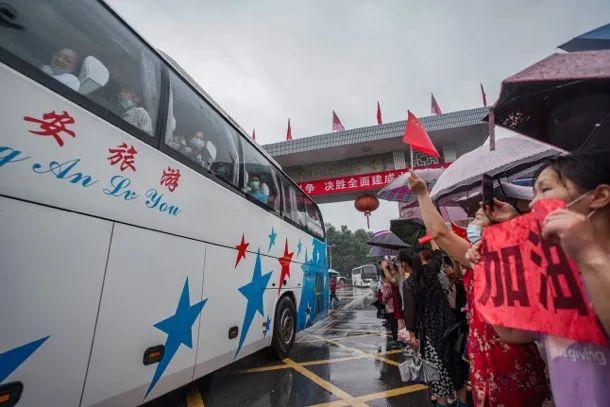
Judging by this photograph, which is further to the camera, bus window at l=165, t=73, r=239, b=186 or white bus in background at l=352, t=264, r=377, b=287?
white bus in background at l=352, t=264, r=377, b=287

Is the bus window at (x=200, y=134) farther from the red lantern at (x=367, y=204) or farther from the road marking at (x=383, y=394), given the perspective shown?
the red lantern at (x=367, y=204)

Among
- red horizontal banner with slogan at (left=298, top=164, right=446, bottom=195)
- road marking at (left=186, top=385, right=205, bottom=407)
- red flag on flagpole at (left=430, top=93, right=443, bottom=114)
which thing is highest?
red flag on flagpole at (left=430, top=93, right=443, bottom=114)

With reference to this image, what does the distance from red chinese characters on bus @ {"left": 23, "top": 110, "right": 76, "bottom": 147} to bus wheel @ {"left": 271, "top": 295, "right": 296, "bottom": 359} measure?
3695 mm

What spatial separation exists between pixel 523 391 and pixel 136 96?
3.31m

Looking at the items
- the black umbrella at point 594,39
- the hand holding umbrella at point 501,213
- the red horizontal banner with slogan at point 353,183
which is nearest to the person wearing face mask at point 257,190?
the hand holding umbrella at point 501,213

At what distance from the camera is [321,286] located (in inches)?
289

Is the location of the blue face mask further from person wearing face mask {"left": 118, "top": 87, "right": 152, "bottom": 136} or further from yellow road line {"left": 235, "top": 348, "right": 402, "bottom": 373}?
yellow road line {"left": 235, "top": 348, "right": 402, "bottom": 373}

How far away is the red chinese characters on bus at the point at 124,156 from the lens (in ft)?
7.07

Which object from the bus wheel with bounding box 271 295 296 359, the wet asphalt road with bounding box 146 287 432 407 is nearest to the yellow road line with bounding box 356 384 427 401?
the wet asphalt road with bounding box 146 287 432 407

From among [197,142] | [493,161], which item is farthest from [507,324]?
[197,142]

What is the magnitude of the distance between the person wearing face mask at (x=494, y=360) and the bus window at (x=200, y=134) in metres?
2.21

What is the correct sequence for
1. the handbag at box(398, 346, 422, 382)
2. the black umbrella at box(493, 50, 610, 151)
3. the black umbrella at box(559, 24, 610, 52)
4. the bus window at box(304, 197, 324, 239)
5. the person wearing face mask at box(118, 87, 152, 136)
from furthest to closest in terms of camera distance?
the bus window at box(304, 197, 324, 239)
the handbag at box(398, 346, 422, 382)
the black umbrella at box(559, 24, 610, 52)
the person wearing face mask at box(118, 87, 152, 136)
the black umbrella at box(493, 50, 610, 151)

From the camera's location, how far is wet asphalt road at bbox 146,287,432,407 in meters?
3.36

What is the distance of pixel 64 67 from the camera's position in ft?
6.38
